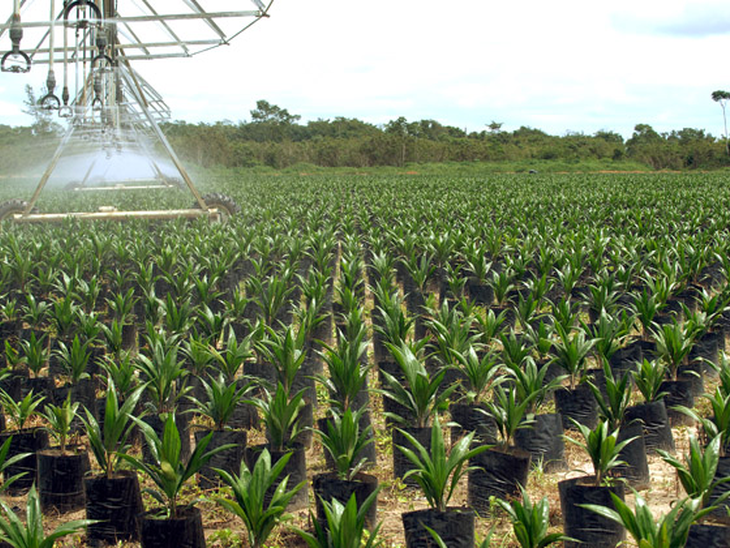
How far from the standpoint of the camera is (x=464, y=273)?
32.8 ft

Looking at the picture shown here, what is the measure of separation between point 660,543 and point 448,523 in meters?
0.90

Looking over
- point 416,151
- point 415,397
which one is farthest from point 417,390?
point 416,151

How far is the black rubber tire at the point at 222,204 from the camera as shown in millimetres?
13562

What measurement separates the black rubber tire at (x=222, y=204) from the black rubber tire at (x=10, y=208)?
3136mm

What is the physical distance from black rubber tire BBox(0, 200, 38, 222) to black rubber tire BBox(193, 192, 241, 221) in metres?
3.14

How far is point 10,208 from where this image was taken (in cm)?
1245

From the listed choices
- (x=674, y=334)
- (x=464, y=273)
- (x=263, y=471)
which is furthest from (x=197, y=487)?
(x=464, y=273)

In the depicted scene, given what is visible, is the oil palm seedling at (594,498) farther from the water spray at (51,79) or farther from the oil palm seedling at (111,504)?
the water spray at (51,79)

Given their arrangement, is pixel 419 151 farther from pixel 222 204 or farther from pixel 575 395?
pixel 575 395

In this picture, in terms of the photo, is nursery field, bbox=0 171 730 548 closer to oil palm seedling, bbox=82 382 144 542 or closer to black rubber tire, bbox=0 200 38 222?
oil palm seedling, bbox=82 382 144 542

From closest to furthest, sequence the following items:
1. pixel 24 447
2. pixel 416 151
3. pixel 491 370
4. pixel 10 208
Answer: pixel 24 447, pixel 491 370, pixel 10 208, pixel 416 151

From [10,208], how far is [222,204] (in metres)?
3.61

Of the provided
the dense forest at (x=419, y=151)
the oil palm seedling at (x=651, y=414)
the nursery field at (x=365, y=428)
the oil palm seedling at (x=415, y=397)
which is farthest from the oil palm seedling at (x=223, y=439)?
the dense forest at (x=419, y=151)

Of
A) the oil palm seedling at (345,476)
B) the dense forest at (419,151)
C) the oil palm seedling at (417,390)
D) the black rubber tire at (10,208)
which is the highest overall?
the dense forest at (419,151)
